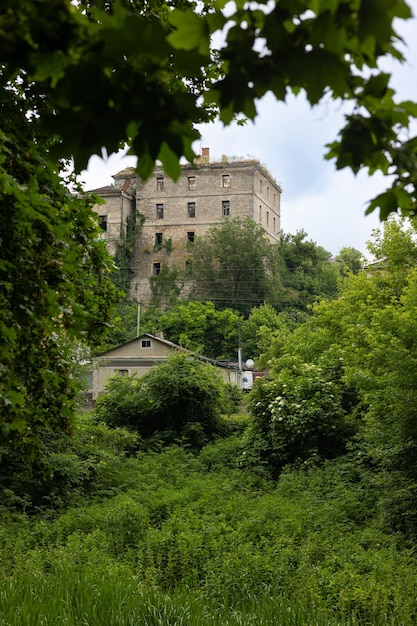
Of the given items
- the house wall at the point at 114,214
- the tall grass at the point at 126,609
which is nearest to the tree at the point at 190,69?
the tall grass at the point at 126,609

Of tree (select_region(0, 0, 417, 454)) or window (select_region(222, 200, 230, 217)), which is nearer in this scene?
tree (select_region(0, 0, 417, 454))

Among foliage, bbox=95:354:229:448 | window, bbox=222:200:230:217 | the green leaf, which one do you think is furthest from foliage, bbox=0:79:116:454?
window, bbox=222:200:230:217

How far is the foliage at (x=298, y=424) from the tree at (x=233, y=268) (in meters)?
49.3

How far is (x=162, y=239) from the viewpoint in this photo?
80.7m

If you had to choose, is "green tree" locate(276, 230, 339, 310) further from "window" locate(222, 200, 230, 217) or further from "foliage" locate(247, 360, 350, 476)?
"foliage" locate(247, 360, 350, 476)

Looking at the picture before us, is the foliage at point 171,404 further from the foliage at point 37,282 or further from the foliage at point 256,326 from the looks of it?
the foliage at point 256,326

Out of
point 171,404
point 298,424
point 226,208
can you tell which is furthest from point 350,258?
point 298,424

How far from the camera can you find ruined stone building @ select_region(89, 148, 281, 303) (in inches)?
3118

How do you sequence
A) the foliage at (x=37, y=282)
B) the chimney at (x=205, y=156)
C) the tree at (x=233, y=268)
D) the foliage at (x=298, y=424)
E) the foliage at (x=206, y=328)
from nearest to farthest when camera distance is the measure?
the foliage at (x=37, y=282)
the foliage at (x=298, y=424)
the foliage at (x=206, y=328)
the tree at (x=233, y=268)
the chimney at (x=205, y=156)

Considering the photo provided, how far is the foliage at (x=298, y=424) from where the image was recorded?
2355cm

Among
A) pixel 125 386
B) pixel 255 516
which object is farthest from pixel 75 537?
pixel 125 386

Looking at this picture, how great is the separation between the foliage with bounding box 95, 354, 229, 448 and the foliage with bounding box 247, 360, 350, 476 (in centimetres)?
397

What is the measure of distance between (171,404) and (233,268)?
4718 cm

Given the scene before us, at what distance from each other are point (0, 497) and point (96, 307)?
35.2ft
